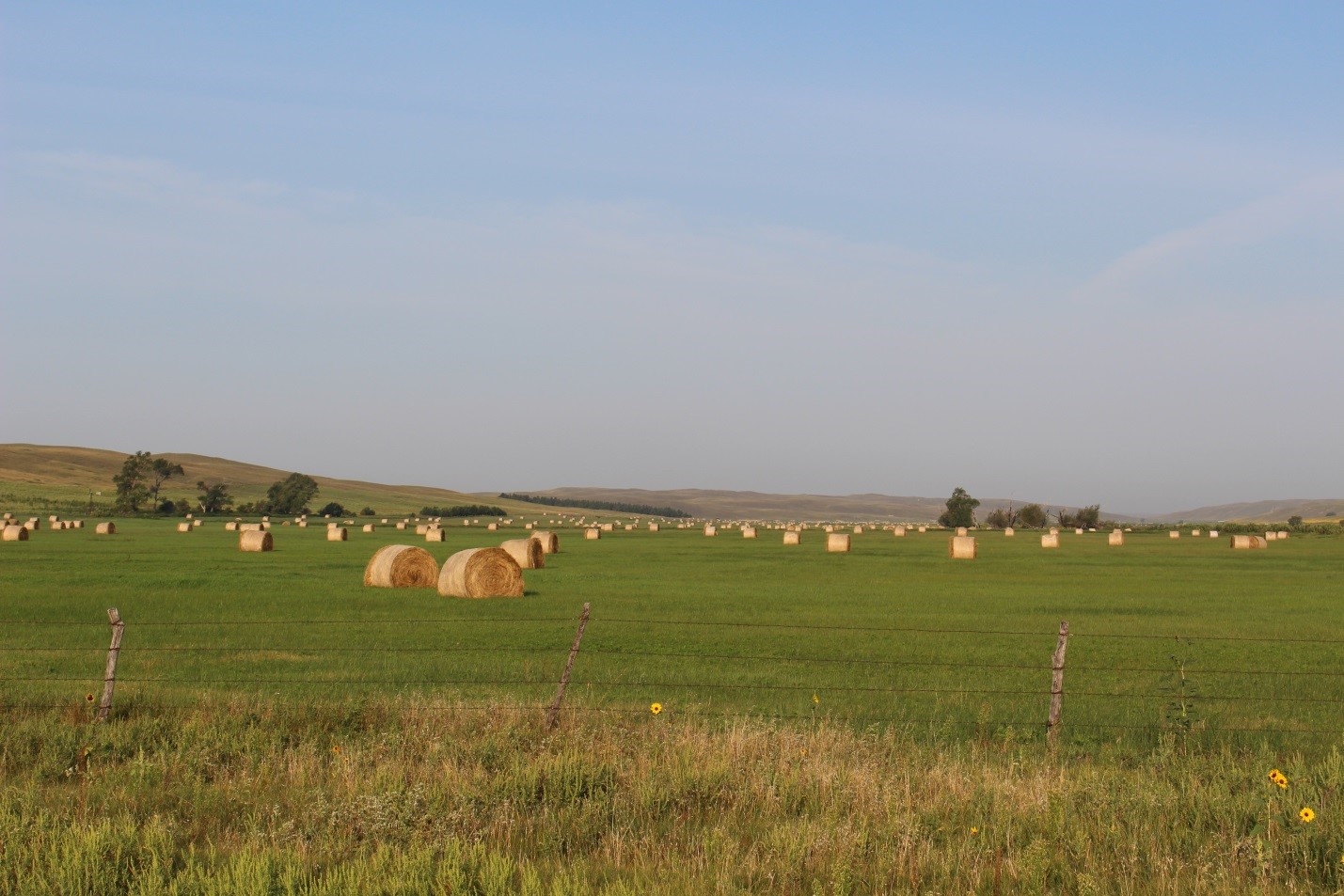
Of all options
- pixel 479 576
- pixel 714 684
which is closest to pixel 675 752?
pixel 714 684

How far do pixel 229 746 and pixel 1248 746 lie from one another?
1052 centimetres

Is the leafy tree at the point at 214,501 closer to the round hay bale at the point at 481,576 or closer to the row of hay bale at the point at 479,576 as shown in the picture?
the row of hay bale at the point at 479,576

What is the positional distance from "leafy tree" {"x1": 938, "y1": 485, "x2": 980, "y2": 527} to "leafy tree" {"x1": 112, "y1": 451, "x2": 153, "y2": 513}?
91684mm

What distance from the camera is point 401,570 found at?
A: 3266 cm

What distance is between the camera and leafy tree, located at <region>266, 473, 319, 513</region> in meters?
126

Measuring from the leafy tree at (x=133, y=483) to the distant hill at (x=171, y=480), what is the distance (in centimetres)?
472

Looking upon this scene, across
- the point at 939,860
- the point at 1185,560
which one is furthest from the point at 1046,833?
the point at 1185,560

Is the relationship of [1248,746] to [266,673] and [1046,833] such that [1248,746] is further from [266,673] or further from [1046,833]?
[266,673]

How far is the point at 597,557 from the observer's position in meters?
50.4

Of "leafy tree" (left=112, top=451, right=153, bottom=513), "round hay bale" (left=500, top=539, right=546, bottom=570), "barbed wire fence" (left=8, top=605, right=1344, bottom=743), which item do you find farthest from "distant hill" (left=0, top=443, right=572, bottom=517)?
"barbed wire fence" (left=8, top=605, right=1344, bottom=743)

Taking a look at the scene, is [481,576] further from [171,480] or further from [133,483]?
[171,480]

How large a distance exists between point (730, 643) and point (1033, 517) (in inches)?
4222

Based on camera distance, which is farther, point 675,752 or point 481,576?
point 481,576

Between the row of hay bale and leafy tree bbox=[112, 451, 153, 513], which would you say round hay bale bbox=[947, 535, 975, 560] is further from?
leafy tree bbox=[112, 451, 153, 513]
